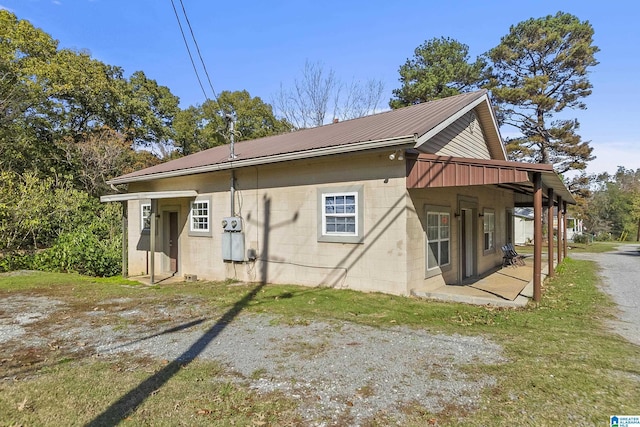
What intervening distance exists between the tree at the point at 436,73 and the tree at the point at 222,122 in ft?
35.0

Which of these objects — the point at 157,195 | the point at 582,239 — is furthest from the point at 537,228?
the point at 582,239

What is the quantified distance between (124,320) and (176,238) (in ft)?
21.3

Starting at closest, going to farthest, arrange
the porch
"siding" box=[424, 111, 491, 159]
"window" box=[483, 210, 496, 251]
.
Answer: the porch → "siding" box=[424, 111, 491, 159] → "window" box=[483, 210, 496, 251]

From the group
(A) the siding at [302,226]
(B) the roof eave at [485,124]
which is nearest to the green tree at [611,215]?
(B) the roof eave at [485,124]

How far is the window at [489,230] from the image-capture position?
1253cm

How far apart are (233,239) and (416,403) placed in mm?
7684

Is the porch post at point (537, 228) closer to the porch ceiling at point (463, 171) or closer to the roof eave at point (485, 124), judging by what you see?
the porch ceiling at point (463, 171)

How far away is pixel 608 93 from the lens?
16844 mm

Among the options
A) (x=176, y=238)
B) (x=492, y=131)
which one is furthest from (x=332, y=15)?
(x=176, y=238)

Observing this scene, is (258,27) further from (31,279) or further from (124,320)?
(31,279)

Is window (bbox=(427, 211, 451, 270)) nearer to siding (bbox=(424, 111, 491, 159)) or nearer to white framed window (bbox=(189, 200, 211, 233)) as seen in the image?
siding (bbox=(424, 111, 491, 159))

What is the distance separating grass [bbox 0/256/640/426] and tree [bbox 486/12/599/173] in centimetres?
2350

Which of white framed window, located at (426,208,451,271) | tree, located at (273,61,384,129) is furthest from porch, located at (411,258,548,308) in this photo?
tree, located at (273,61,384,129)

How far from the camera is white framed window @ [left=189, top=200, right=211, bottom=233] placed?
11.4m
